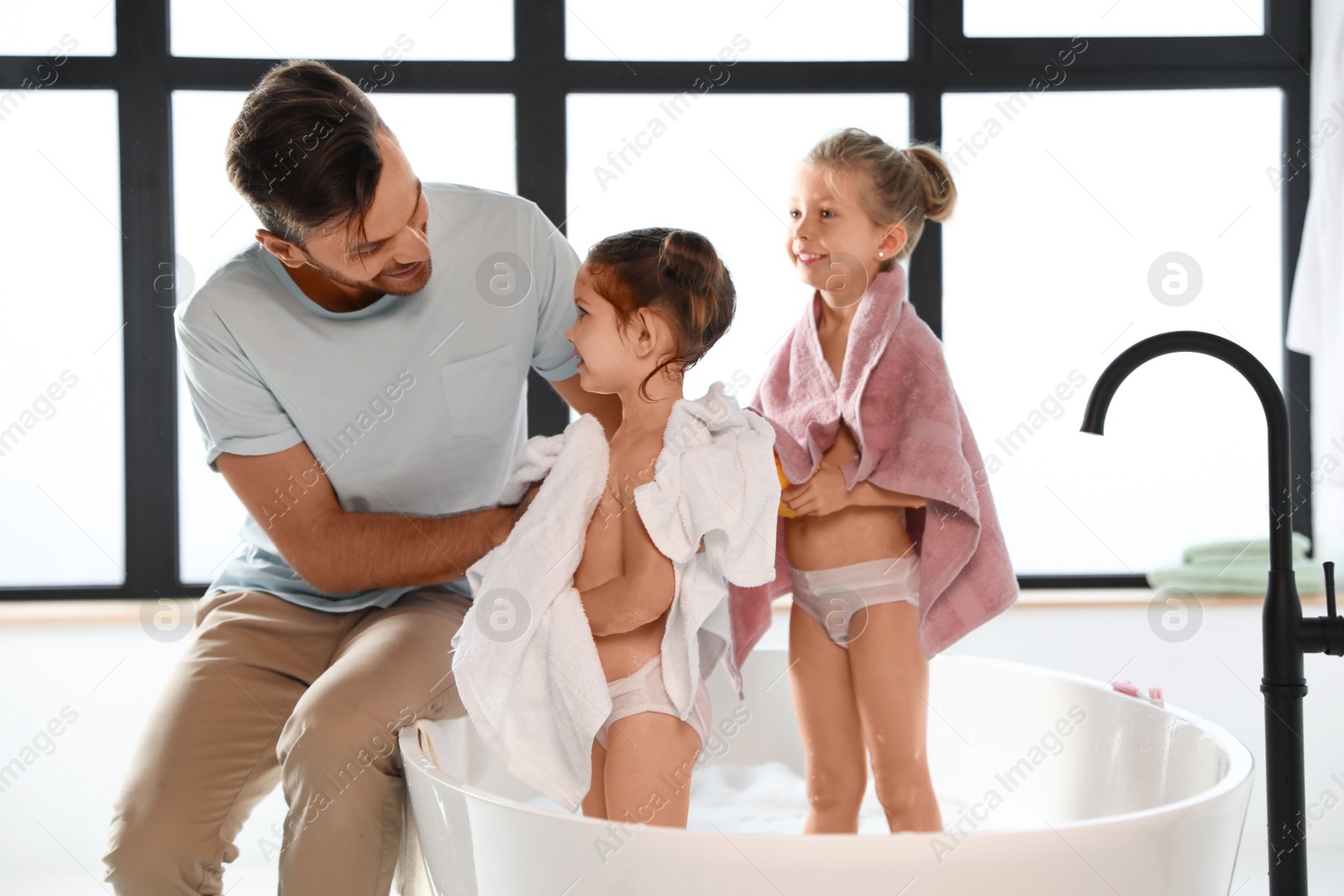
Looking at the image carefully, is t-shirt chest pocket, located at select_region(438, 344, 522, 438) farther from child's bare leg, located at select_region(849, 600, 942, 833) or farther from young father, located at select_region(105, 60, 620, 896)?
child's bare leg, located at select_region(849, 600, 942, 833)

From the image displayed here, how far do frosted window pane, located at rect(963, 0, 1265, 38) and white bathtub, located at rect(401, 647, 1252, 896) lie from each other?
5.47 feet

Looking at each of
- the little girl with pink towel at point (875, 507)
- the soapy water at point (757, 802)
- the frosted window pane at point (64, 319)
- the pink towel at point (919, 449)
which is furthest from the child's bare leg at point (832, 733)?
the frosted window pane at point (64, 319)

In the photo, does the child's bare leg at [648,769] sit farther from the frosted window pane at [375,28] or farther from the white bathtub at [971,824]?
the frosted window pane at [375,28]

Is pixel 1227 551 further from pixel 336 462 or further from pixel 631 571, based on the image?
pixel 336 462

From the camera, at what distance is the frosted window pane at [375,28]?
2305 mm

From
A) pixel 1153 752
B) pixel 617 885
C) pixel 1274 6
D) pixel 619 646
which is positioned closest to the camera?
pixel 617 885

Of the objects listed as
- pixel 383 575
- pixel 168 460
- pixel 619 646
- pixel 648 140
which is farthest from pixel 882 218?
pixel 168 460

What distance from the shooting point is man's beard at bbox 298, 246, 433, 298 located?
1172mm

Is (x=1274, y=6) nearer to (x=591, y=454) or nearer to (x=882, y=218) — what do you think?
(x=882, y=218)

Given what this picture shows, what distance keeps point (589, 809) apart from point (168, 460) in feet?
5.62

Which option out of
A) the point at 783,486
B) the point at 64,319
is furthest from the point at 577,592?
the point at 64,319

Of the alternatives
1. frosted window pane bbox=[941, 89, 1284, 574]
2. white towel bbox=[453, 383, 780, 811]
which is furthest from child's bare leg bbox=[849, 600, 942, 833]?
frosted window pane bbox=[941, 89, 1284, 574]

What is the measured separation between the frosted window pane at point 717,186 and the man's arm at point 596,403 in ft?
3.08

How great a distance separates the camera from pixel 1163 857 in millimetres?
773
